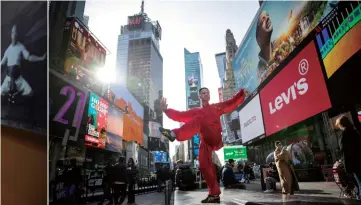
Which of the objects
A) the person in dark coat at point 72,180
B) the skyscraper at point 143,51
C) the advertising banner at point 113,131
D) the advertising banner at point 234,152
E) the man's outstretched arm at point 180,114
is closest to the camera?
the man's outstretched arm at point 180,114

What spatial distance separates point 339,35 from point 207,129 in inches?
127

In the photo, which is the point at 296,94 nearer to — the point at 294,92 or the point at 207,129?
the point at 294,92

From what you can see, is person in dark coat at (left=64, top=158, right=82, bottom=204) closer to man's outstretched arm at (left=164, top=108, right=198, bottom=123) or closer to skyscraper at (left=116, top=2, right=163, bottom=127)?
skyscraper at (left=116, top=2, right=163, bottom=127)

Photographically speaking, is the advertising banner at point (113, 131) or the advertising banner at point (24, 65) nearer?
the advertising banner at point (24, 65)

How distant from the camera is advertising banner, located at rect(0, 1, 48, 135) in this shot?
395cm

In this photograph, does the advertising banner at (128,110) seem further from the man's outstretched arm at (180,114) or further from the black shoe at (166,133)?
the black shoe at (166,133)

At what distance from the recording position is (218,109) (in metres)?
3.34

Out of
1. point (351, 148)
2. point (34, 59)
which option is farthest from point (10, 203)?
point (351, 148)

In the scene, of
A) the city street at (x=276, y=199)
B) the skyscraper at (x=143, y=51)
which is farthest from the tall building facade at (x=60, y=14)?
the city street at (x=276, y=199)

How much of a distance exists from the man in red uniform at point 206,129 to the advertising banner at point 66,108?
6.43m

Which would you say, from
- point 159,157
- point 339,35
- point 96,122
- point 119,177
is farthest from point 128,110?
point 159,157

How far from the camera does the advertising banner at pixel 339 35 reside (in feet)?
13.1

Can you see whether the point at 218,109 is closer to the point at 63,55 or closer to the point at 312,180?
the point at 312,180

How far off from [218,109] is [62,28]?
8770mm
